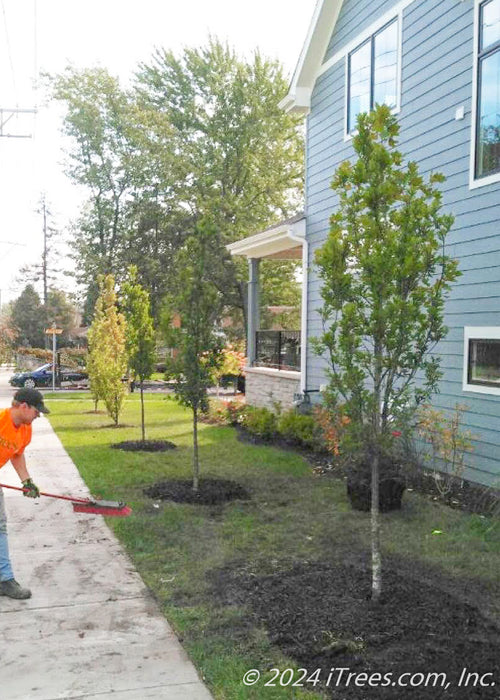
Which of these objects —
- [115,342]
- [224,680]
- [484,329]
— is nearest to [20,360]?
[115,342]

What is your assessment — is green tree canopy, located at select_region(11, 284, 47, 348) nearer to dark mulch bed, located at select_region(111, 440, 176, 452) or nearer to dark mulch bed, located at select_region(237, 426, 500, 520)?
dark mulch bed, located at select_region(111, 440, 176, 452)

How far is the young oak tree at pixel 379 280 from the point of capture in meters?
4.90

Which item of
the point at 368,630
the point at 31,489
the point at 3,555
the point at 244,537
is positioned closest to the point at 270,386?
the point at 244,537

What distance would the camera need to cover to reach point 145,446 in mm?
12445

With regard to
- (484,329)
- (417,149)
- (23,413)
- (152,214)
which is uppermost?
(152,214)

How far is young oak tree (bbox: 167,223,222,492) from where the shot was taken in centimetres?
873

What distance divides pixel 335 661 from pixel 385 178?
328 centimetres

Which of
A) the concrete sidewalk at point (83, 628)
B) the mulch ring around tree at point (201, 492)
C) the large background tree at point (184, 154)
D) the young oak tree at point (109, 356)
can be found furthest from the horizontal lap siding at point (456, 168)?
the large background tree at point (184, 154)

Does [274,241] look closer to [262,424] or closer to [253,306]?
[253,306]

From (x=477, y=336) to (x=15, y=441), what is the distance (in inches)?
217

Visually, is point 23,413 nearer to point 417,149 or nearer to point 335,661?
point 335,661

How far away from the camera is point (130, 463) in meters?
10.9

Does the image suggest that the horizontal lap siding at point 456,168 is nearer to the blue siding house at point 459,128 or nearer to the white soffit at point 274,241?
the blue siding house at point 459,128

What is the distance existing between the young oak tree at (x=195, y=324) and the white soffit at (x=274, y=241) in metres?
4.80
